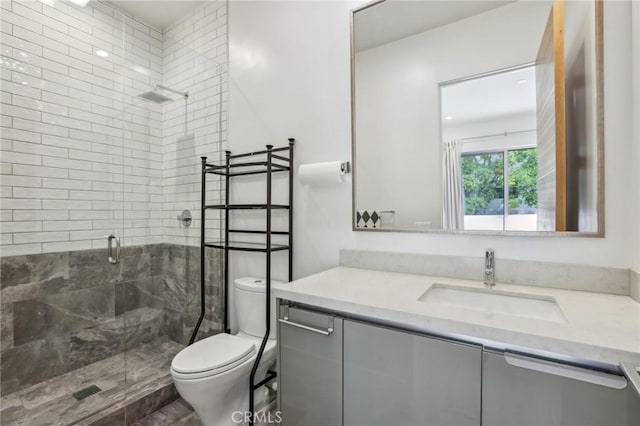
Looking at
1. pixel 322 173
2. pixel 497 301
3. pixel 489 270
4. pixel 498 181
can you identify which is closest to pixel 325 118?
pixel 322 173

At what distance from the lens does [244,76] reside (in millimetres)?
2197

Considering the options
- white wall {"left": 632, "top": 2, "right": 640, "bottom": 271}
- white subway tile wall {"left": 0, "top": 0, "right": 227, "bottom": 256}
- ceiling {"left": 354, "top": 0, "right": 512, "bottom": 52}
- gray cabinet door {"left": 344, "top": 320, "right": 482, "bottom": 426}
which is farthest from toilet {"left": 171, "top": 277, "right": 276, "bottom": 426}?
white wall {"left": 632, "top": 2, "right": 640, "bottom": 271}

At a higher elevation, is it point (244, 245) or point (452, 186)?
point (452, 186)

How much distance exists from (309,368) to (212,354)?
621mm

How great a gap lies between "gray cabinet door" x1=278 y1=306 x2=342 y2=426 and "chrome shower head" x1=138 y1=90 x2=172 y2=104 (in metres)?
2.04

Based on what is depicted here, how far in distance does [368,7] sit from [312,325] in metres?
1.65

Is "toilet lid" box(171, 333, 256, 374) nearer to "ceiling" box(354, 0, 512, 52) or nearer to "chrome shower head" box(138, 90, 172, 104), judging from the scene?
"ceiling" box(354, 0, 512, 52)

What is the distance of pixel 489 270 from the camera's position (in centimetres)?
129

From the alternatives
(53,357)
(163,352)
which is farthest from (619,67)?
(53,357)

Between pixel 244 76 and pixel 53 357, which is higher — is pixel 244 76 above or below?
above

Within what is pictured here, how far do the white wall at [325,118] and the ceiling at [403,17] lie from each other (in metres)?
0.11

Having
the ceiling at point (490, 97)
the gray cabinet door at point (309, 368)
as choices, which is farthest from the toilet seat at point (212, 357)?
the ceiling at point (490, 97)

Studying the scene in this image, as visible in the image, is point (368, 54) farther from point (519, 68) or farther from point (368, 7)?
point (519, 68)

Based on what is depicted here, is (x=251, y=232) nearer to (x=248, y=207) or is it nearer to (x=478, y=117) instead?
(x=248, y=207)
